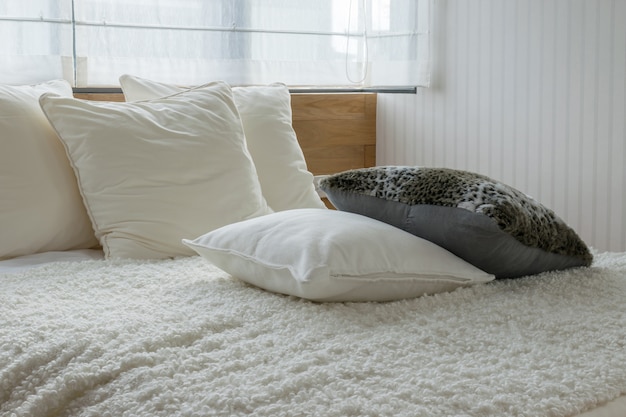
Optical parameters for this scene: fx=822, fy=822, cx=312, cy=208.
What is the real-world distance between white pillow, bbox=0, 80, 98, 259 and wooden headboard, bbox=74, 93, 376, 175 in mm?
1020

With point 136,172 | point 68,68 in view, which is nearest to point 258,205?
point 136,172

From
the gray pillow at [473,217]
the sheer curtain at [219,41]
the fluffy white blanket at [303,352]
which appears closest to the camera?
the fluffy white blanket at [303,352]

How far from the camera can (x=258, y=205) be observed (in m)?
1.93

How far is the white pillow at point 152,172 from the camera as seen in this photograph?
177 centimetres

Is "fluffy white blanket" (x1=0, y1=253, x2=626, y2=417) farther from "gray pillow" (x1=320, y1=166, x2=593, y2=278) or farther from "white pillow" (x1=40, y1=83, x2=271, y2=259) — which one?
"white pillow" (x1=40, y1=83, x2=271, y2=259)

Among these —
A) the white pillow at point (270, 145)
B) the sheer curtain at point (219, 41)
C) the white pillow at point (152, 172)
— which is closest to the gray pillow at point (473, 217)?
the white pillow at point (152, 172)

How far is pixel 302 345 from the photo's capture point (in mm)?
1031

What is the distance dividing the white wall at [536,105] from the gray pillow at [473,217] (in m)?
0.76

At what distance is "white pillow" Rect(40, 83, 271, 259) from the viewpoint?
1771 mm

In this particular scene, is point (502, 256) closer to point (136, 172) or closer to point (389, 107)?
point (136, 172)

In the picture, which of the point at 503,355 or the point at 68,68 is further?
the point at 68,68

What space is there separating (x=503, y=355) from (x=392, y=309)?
9.7 inches

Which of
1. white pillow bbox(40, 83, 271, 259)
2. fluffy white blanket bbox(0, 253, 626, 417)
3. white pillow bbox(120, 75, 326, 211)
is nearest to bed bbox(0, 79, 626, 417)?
fluffy white blanket bbox(0, 253, 626, 417)

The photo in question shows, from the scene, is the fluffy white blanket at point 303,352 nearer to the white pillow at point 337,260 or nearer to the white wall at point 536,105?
the white pillow at point 337,260
